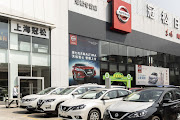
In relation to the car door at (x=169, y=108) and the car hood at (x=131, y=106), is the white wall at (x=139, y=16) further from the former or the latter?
the car door at (x=169, y=108)

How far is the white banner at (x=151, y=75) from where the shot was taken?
31.5 metres

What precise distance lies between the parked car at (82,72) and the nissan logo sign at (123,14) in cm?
758

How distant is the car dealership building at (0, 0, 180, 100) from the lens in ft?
62.9

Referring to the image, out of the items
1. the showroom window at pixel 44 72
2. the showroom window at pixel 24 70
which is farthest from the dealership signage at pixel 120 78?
the showroom window at pixel 24 70

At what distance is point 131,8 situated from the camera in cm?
3131

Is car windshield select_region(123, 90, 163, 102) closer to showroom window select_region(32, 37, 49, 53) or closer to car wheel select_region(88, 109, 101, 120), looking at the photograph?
car wheel select_region(88, 109, 101, 120)

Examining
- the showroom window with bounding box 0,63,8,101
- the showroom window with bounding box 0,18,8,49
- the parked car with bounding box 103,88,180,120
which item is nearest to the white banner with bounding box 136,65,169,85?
the showroom window with bounding box 0,63,8,101

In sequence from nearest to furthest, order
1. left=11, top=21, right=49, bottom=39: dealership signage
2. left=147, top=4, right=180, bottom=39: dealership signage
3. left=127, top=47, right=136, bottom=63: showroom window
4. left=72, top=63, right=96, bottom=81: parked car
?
1. left=11, top=21, right=49, bottom=39: dealership signage
2. left=72, top=63, right=96, bottom=81: parked car
3. left=127, top=47, right=136, bottom=63: showroom window
4. left=147, top=4, right=180, bottom=39: dealership signage

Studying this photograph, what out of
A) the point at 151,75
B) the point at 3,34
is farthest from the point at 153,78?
the point at 3,34

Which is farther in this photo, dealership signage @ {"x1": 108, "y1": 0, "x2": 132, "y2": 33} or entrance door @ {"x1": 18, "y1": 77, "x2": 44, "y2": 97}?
dealership signage @ {"x1": 108, "y1": 0, "x2": 132, "y2": 33}

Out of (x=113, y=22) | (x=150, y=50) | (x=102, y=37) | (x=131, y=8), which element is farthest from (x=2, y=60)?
(x=150, y=50)

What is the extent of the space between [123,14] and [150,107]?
22528 mm

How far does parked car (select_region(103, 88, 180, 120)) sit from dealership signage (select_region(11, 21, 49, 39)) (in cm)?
1399

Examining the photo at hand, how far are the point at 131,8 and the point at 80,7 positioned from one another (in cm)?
964
